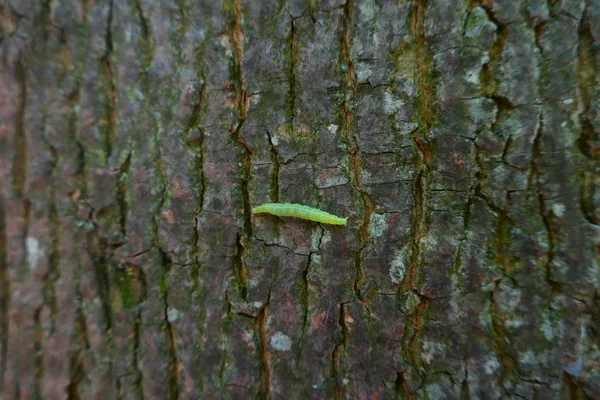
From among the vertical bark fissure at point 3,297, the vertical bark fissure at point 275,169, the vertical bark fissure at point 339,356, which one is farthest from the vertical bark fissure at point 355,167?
the vertical bark fissure at point 3,297

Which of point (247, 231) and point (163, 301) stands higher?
point (247, 231)

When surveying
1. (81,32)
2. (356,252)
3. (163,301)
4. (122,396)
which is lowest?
(122,396)

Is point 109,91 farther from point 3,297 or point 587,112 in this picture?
point 587,112

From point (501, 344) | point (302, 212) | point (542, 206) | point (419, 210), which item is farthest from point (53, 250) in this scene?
point (542, 206)

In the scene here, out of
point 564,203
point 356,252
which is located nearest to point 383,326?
point 356,252

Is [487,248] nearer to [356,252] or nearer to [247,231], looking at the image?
[356,252]

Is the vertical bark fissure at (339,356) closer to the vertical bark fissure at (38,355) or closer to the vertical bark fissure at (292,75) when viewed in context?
the vertical bark fissure at (292,75)
